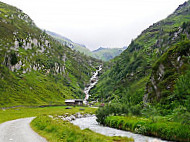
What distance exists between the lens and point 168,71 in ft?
222

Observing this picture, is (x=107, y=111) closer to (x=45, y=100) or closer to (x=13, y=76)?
(x=45, y=100)

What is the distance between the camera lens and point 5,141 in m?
21.5

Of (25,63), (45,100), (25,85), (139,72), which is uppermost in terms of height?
(25,63)

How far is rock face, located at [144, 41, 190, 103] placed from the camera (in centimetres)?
6319

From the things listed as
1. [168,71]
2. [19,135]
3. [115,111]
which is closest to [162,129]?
[19,135]

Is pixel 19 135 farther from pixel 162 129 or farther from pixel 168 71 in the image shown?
pixel 168 71

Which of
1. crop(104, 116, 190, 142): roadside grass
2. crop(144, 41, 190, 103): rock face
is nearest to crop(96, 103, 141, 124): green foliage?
crop(144, 41, 190, 103): rock face

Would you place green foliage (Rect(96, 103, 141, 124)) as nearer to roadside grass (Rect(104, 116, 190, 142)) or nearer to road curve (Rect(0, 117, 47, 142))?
roadside grass (Rect(104, 116, 190, 142))

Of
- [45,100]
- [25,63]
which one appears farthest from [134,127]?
[25,63]

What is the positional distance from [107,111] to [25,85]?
11274 cm

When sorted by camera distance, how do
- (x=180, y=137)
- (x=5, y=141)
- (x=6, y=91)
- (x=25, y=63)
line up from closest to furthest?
(x=5, y=141) → (x=180, y=137) → (x=6, y=91) → (x=25, y=63)

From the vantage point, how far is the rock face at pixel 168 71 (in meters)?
63.2

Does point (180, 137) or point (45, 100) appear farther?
point (45, 100)

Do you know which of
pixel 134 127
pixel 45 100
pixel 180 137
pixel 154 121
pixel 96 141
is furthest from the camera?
pixel 45 100
